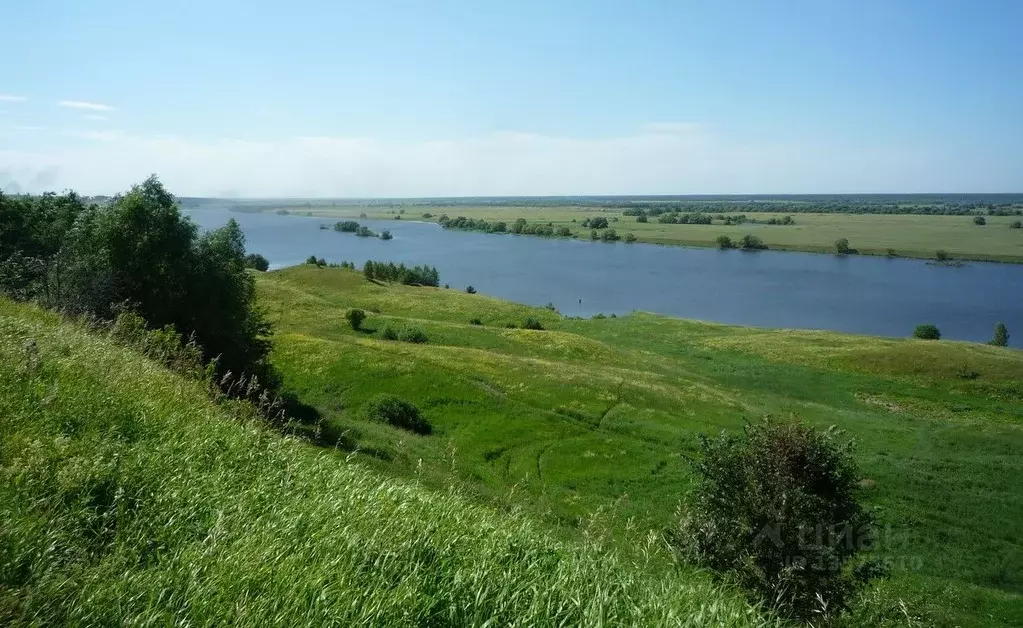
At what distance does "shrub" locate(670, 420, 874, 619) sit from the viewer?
35.9ft

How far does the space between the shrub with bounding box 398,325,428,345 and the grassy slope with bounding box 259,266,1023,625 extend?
1.13 metres

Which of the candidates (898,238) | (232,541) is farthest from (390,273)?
(898,238)

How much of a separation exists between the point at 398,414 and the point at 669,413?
16.3 meters

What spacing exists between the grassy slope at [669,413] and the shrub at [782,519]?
1939 mm

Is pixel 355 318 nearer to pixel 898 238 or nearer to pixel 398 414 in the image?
pixel 398 414

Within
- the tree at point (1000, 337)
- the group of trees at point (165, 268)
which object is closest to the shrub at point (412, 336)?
the group of trees at point (165, 268)

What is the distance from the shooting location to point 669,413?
3494 centimetres

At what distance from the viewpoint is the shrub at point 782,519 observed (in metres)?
10.9

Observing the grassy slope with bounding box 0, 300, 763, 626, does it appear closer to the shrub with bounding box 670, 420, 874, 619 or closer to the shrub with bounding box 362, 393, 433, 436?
the shrub with bounding box 670, 420, 874, 619

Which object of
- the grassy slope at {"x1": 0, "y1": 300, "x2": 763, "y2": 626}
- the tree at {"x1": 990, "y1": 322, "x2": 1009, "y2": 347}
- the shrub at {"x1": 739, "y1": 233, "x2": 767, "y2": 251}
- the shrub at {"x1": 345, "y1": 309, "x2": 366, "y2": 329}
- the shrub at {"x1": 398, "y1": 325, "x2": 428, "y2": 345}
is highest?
the grassy slope at {"x1": 0, "y1": 300, "x2": 763, "y2": 626}

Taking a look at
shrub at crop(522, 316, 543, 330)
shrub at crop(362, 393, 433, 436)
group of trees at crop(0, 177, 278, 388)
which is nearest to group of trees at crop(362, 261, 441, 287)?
shrub at crop(522, 316, 543, 330)

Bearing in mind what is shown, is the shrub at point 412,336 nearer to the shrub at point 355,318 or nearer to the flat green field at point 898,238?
the shrub at point 355,318

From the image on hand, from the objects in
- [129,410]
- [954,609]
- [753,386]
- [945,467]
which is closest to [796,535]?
[954,609]

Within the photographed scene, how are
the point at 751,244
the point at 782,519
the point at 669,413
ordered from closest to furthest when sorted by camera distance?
the point at 782,519 → the point at 669,413 → the point at 751,244
